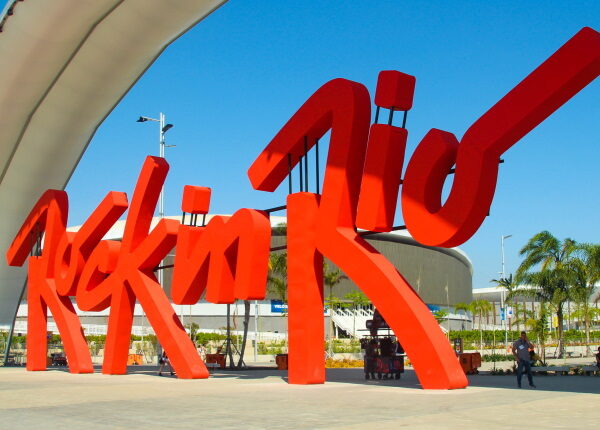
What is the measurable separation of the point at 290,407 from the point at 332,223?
5.97 metres

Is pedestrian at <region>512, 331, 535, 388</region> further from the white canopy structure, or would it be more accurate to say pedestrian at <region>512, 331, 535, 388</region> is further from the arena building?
the arena building

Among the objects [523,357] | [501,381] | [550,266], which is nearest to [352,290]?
[550,266]

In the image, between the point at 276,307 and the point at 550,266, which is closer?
the point at 550,266

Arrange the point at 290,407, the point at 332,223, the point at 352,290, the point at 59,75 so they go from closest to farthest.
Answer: the point at 290,407, the point at 332,223, the point at 59,75, the point at 352,290

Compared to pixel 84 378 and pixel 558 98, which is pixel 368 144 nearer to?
pixel 558 98

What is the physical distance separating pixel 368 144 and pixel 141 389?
7939mm

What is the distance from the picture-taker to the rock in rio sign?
15828mm

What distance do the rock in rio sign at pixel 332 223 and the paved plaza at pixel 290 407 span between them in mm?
1615

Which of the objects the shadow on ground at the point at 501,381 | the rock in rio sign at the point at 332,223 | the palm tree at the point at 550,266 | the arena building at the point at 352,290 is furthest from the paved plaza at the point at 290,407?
the arena building at the point at 352,290

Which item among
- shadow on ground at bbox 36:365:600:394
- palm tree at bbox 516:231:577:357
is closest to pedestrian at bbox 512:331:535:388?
shadow on ground at bbox 36:365:600:394

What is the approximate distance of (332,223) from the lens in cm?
1892

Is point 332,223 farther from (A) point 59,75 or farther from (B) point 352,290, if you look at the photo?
(B) point 352,290

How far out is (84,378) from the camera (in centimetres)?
2458

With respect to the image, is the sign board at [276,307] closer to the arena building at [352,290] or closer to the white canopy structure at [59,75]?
the arena building at [352,290]
